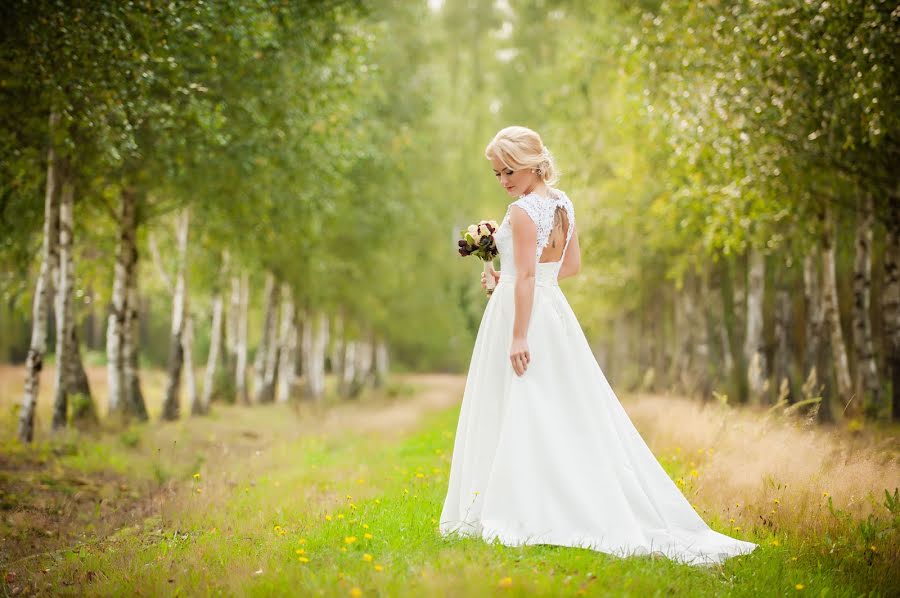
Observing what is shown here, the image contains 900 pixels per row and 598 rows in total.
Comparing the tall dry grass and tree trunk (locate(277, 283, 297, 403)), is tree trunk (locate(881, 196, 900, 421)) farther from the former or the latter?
tree trunk (locate(277, 283, 297, 403))

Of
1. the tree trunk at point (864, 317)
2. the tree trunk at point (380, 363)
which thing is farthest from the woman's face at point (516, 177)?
the tree trunk at point (380, 363)

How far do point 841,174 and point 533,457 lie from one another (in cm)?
955

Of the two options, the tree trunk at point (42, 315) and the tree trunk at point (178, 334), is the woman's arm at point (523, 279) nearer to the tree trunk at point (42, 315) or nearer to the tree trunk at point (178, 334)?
the tree trunk at point (42, 315)

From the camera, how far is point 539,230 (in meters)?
5.22

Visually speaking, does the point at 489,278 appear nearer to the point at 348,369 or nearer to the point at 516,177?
the point at 516,177

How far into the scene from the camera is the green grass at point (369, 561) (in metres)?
4.20

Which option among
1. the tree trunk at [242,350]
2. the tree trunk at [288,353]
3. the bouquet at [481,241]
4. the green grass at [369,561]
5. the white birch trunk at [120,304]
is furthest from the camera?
the tree trunk at [288,353]

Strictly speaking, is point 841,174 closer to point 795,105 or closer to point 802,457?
point 795,105

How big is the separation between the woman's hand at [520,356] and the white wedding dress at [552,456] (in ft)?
0.29

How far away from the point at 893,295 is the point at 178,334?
1476 centimetres

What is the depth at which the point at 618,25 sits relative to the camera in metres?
17.0

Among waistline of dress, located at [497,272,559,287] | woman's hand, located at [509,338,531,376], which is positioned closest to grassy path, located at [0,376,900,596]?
woman's hand, located at [509,338,531,376]

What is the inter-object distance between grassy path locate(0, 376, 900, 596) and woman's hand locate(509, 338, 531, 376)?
123 centimetres

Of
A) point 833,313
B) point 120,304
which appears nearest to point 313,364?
point 120,304
